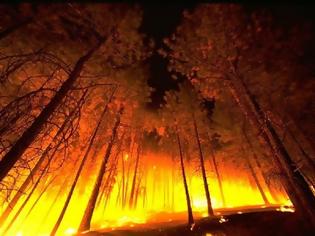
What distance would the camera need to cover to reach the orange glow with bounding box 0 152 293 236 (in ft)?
54.3

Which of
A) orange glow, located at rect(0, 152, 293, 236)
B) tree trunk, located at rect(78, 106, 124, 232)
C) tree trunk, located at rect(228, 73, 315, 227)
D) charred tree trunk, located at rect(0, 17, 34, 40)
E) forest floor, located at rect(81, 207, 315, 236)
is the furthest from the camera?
orange glow, located at rect(0, 152, 293, 236)

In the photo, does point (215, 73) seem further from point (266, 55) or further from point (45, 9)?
point (45, 9)

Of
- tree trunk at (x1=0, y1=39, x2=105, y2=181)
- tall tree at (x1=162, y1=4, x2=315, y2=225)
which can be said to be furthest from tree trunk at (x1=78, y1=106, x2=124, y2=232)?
tree trunk at (x1=0, y1=39, x2=105, y2=181)

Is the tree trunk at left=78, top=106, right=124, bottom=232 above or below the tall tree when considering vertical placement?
below

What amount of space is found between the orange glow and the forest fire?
0.30 feet

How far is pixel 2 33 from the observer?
9648 millimetres

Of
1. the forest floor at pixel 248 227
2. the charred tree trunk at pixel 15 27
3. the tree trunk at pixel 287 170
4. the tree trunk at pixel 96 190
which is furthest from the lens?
the tree trunk at pixel 96 190

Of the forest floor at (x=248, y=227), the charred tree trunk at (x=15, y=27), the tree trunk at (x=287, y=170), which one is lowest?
the forest floor at (x=248, y=227)

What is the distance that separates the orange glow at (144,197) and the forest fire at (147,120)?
9 centimetres

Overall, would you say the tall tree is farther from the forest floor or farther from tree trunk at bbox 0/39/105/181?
tree trunk at bbox 0/39/105/181

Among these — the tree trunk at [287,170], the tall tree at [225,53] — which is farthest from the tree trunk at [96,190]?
the tree trunk at [287,170]

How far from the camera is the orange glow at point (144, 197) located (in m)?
16.6


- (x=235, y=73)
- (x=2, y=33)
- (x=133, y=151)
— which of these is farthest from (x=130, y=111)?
(x=2, y=33)

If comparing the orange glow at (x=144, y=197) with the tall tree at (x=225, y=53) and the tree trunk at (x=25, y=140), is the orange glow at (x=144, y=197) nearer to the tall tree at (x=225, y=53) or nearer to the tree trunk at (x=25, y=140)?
the tall tree at (x=225, y=53)
